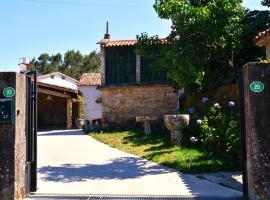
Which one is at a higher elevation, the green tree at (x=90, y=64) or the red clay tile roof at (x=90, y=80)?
the green tree at (x=90, y=64)

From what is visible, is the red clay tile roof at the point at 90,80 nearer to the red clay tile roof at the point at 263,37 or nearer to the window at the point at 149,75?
the window at the point at 149,75

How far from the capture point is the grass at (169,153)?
10227 millimetres

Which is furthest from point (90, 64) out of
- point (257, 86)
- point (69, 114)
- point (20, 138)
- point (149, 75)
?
point (257, 86)

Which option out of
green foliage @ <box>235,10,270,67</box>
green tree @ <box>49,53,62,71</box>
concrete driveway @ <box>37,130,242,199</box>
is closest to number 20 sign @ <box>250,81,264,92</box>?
concrete driveway @ <box>37,130,242,199</box>

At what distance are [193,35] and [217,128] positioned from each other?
303 centimetres

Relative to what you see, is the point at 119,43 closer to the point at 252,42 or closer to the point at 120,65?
the point at 120,65

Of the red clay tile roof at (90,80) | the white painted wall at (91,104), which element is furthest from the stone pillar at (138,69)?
the white painted wall at (91,104)

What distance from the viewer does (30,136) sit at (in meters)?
7.52

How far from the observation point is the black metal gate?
24.6 ft

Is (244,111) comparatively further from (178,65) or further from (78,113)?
(78,113)

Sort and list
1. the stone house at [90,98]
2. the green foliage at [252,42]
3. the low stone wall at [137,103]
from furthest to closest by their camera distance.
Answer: the stone house at [90,98]
the low stone wall at [137,103]
the green foliage at [252,42]

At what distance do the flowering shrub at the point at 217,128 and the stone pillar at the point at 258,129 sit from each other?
14.3 ft

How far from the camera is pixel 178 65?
1186 centimetres

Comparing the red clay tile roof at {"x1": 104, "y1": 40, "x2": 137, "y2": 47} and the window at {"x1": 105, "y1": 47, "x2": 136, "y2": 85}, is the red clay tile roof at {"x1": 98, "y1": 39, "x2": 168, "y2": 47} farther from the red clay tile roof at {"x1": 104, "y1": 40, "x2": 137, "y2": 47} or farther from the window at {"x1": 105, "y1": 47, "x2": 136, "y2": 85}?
the window at {"x1": 105, "y1": 47, "x2": 136, "y2": 85}
